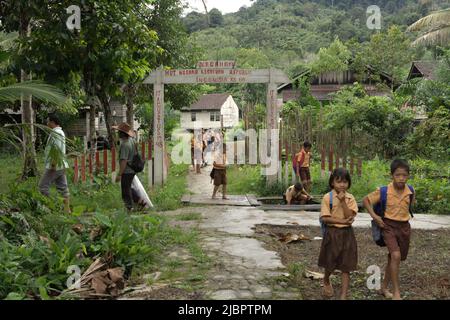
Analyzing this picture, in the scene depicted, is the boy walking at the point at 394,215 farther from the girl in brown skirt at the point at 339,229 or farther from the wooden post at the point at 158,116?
the wooden post at the point at 158,116

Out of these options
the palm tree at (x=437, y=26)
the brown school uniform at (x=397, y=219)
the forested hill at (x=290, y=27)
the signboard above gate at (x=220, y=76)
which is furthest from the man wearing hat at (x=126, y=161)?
the forested hill at (x=290, y=27)

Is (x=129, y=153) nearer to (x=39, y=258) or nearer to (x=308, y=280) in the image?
(x=39, y=258)

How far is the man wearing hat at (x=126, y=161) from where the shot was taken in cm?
790

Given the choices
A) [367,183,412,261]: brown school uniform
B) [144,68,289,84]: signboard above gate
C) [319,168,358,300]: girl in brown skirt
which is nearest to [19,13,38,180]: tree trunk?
[144,68,289,84]: signboard above gate

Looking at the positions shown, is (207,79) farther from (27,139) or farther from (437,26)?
(437,26)

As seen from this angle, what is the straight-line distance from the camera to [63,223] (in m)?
6.18

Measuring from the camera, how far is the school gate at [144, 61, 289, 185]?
10945mm

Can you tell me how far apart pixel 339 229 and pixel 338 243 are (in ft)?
0.42

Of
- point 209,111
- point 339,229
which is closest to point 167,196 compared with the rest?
point 339,229

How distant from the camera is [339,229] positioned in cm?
473

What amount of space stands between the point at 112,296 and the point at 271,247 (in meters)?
2.57

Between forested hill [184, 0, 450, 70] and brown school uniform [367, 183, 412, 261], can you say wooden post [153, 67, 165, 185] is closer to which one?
brown school uniform [367, 183, 412, 261]

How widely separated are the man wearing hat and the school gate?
129 inches

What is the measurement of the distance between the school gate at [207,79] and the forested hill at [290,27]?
5066cm
